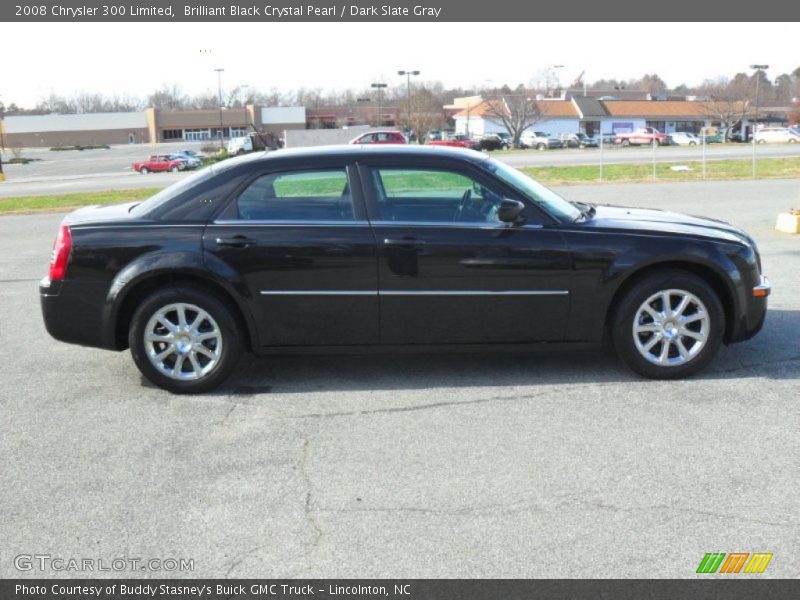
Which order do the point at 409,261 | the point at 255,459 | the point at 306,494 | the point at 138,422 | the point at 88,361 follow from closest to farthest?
the point at 306,494, the point at 255,459, the point at 138,422, the point at 409,261, the point at 88,361

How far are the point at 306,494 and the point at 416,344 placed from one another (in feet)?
5.68

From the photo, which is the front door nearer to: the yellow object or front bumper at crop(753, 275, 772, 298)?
front bumper at crop(753, 275, 772, 298)

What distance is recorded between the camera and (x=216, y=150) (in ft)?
256

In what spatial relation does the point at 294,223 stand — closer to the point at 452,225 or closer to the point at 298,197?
the point at 298,197

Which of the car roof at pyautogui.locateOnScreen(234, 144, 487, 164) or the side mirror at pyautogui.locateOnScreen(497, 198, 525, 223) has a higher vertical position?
the car roof at pyautogui.locateOnScreen(234, 144, 487, 164)

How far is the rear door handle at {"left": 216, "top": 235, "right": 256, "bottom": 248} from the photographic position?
529 centimetres

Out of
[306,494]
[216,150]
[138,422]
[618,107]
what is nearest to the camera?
[306,494]

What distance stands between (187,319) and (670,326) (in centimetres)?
325

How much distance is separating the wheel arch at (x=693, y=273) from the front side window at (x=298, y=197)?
1883 mm

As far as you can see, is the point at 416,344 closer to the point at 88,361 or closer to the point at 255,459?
the point at 255,459

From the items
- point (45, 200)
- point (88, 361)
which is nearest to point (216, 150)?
point (45, 200)

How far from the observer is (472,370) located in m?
5.73

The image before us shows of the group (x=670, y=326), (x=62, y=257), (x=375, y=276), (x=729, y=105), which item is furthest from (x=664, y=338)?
(x=729, y=105)
